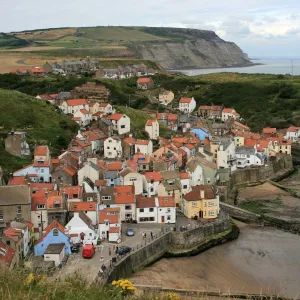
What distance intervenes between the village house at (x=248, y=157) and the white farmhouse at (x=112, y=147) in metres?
13.1

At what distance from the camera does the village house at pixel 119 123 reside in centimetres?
5478

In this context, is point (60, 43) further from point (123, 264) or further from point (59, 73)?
point (123, 264)

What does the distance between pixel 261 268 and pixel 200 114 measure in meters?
56.1

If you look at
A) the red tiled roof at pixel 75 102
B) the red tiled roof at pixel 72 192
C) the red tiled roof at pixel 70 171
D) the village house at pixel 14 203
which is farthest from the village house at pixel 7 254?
the red tiled roof at pixel 75 102

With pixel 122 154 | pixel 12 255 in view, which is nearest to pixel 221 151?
pixel 122 154

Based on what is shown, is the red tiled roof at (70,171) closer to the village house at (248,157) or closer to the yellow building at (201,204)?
the yellow building at (201,204)

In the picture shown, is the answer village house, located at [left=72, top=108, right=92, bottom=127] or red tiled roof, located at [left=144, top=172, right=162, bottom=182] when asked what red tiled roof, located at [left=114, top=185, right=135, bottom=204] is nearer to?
red tiled roof, located at [left=144, top=172, right=162, bottom=182]

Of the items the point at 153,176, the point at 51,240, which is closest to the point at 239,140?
the point at 153,176

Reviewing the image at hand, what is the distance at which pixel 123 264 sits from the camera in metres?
24.0

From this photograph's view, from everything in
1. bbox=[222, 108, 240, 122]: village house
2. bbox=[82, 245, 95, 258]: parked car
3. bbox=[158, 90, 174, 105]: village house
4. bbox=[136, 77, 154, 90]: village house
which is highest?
bbox=[136, 77, 154, 90]: village house

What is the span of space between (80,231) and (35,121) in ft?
94.6

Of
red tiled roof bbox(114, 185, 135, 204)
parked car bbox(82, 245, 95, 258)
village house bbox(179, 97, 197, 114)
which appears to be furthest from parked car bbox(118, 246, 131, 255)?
village house bbox(179, 97, 197, 114)

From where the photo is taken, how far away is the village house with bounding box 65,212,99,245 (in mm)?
26469

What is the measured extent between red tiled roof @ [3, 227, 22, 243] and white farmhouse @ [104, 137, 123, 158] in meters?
22.5
